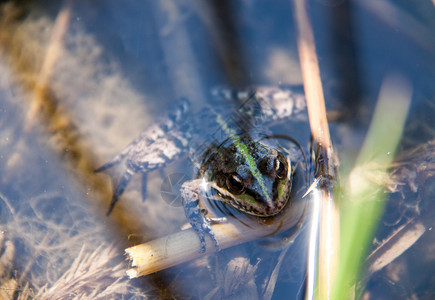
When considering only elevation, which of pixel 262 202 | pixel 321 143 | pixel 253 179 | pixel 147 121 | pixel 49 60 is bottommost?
pixel 262 202

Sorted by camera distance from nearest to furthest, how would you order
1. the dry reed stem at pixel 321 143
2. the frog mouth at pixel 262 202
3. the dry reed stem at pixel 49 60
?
the dry reed stem at pixel 321 143 < the frog mouth at pixel 262 202 < the dry reed stem at pixel 49 60

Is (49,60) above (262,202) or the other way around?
above

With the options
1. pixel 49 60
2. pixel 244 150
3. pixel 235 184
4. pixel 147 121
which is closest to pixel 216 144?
pixel 244 150

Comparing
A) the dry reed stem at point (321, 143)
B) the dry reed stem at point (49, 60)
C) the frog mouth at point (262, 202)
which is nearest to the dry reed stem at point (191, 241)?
the frog mouth at point (262, 202)

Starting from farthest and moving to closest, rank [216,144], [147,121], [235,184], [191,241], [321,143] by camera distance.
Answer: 1. [147,121]
2. [216,144]
3. [321,143]
4. [235,184]
5. [191,241]

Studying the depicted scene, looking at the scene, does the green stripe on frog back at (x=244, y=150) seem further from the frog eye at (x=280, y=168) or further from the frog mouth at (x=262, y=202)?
the frog eye at (x=280, y=168)

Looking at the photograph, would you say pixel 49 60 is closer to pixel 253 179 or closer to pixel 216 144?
pixel 216 144

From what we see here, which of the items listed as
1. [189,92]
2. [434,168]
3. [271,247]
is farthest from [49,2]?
[434,168]
